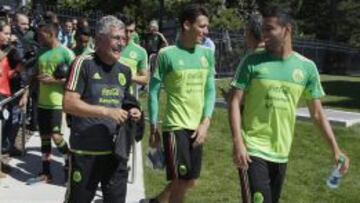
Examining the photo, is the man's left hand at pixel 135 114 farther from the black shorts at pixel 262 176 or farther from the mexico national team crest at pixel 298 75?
the mexico national team crest at pixel 298 75

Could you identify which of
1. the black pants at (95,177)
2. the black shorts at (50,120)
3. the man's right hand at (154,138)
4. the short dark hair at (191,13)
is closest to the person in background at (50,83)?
the black shorts at (50,120)

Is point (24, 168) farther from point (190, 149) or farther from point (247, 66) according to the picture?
point (247, 66)

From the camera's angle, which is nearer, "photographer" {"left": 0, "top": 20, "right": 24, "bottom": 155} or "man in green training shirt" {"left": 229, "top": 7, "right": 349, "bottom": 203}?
"man in green training shirt" {"left": 229, "top": 7, "right": 349, "bottom": 203}

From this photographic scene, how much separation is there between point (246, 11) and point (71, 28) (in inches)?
965

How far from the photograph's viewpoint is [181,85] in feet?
21.8

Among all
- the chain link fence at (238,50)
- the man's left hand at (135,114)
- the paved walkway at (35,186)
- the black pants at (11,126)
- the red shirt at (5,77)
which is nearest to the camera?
the man's left hand at (135,114)

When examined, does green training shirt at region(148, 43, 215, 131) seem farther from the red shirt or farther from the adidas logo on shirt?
the red shirt

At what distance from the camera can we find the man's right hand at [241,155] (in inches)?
202

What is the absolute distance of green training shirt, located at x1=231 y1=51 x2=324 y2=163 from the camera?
528cm

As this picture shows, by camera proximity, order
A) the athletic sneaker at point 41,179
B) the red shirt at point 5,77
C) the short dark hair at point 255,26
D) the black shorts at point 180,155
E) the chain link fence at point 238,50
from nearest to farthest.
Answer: the short dark hair at point 255,26 → the black shorts at point 180,155 → the athletic sneaker at point 41,179 → the red shirt at point 5,77 → the chain link fence at point 238,50

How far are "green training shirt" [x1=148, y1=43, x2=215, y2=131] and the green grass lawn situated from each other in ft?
6.29

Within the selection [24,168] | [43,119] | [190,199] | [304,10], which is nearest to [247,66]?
[190,199]

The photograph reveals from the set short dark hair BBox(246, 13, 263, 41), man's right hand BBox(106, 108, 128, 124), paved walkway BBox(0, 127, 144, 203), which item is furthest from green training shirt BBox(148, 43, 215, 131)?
paved walkway BBox(0, 127, 144, 203)

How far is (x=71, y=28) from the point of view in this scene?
16.5 m
